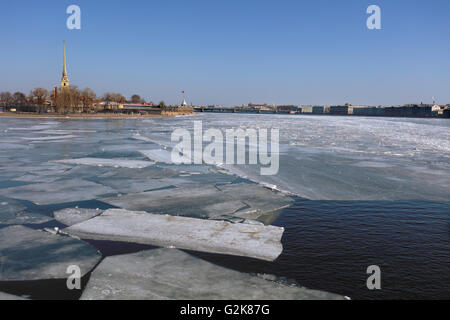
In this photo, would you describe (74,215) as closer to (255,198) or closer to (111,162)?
(255,198)

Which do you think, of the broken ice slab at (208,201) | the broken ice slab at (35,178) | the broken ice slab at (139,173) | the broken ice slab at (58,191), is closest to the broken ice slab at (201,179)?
the broken ice slab at (208,201)

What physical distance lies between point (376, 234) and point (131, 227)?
313cm

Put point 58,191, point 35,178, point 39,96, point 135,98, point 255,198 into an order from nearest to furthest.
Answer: point 255,198 < point 58,191 < point 35,178 < point 39,96 < point 135,98

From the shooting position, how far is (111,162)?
961 cm

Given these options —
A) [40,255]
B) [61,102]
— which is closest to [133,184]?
[40,255]

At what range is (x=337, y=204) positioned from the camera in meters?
5.92

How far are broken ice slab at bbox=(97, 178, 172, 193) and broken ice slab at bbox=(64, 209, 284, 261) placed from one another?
173 cm

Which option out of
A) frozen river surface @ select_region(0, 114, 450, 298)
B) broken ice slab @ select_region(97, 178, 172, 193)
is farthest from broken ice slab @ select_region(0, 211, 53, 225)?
broken ice slab @ select_region(97, 178, 172, 193)

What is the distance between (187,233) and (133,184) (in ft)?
10.3

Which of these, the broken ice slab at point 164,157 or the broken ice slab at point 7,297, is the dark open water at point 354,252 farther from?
the broken ice slab at point 164,157

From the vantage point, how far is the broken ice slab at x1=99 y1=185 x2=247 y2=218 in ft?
17.2

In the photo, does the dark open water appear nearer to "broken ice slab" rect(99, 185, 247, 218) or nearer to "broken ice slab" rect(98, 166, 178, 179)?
"broken ice slab" rect(99, 185, 247, 218)

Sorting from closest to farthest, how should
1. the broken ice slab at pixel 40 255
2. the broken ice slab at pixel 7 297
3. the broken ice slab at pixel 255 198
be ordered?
the broken ice slab at pixel 7 297
the broken ice slab at pixel 40 255
the broken ice slab at pixel 255 198

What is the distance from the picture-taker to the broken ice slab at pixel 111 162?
9125 mm
